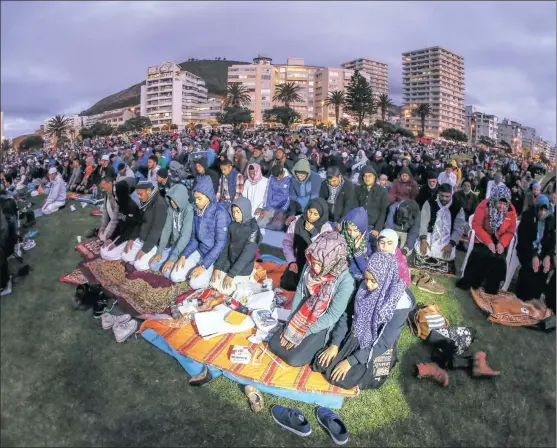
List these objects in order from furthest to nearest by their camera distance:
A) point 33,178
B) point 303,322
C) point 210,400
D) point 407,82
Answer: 1. point 407,82
2. point 33,178
3. point 303,322
4. point 210,400

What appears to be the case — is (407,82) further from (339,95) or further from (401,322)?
(401,322)

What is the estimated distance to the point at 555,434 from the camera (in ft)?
10.5

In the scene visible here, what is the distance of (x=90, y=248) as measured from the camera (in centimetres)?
605

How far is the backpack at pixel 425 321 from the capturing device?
13.2ft

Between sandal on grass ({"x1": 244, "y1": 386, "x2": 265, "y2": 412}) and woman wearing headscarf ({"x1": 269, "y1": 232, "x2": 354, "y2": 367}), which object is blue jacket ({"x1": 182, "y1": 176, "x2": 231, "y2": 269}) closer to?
woman wearing headscarf ({"x1": 269, "y1": 232, "x2": 354, "y2": 367})

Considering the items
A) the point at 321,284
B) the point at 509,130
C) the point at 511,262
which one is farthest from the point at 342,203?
the point at 509,130

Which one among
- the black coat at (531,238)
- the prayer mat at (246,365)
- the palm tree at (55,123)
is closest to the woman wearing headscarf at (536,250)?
the black coat at (531,238)

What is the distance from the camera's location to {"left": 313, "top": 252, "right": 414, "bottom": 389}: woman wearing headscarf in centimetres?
309

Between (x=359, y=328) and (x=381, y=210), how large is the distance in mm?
3055

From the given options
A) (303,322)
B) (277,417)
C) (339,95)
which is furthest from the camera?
(339,95)

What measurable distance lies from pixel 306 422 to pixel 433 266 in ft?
12.4

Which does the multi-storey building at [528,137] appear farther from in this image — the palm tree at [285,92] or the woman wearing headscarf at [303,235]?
the woman wearing headscarf at [303,235]

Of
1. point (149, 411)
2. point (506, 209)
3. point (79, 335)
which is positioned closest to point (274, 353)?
point (149, 411)

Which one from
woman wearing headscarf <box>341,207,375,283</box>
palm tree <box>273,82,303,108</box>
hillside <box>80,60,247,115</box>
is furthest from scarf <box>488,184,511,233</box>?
palm tree <box>273,82,303,108</box>
